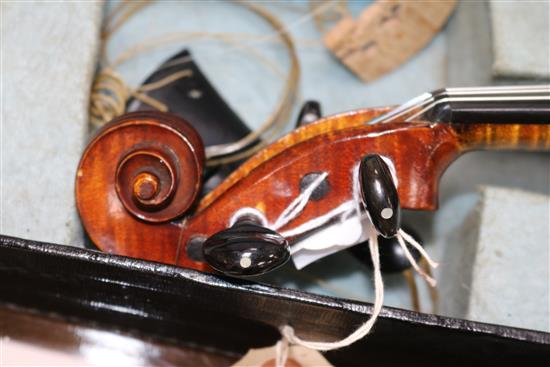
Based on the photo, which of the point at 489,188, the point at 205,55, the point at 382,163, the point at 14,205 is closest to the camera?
the point at 382,163

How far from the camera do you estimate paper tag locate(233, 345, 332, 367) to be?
33.0 inches

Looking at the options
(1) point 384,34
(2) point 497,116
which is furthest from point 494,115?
(1) point 384,34

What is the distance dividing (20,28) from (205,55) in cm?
43

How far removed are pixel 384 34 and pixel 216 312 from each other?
0.67m

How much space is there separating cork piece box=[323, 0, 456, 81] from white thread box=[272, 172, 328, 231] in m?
0.53

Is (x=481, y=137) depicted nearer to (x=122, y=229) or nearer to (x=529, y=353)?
(x=529, y=353)

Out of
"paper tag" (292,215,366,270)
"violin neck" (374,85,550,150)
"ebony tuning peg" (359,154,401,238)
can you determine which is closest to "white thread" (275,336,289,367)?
"paper tag" (292,215,366,270)

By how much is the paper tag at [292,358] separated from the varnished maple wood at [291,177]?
14 cm

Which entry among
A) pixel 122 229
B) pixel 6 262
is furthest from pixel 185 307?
pixel 6 262

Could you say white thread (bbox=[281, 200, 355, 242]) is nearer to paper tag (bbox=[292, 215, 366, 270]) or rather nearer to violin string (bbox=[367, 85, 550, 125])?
paper tag (bbox=[292, 215, 366, 270])

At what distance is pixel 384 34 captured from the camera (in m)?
1.24

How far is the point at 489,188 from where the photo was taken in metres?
1.02

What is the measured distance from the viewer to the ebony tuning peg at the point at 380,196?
2.22 feet

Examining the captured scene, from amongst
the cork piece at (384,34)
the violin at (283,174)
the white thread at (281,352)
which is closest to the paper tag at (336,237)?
the violin at (283,174)
